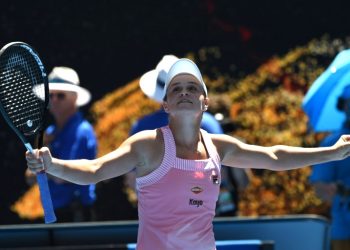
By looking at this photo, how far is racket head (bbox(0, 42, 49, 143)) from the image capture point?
13.8 ft

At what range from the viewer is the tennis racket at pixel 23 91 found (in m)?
4.19

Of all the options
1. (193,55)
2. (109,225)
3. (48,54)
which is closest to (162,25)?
(193,55)

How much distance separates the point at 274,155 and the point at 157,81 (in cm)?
191

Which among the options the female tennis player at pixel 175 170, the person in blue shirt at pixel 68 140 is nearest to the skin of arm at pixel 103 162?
the female tennis player at pixel 175 170

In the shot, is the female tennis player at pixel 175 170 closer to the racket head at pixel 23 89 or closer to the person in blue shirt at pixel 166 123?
the racket head at pixel 23 89

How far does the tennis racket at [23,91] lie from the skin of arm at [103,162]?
7.9 inches

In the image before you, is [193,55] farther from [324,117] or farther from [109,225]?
[109,225]

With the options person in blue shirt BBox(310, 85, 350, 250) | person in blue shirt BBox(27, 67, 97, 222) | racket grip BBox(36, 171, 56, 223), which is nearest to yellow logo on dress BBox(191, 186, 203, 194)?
racket grip BBox(36, 171, 56, 223)

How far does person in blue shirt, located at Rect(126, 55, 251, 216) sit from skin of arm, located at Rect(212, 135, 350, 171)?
5.26 ft

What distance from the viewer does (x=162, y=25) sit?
8008 millimetres

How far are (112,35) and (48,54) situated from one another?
1.77ft

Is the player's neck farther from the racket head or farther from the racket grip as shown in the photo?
the racket grip

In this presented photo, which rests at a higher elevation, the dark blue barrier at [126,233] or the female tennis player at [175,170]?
the dark blue barrier at [126,233]

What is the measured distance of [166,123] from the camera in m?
6.20
